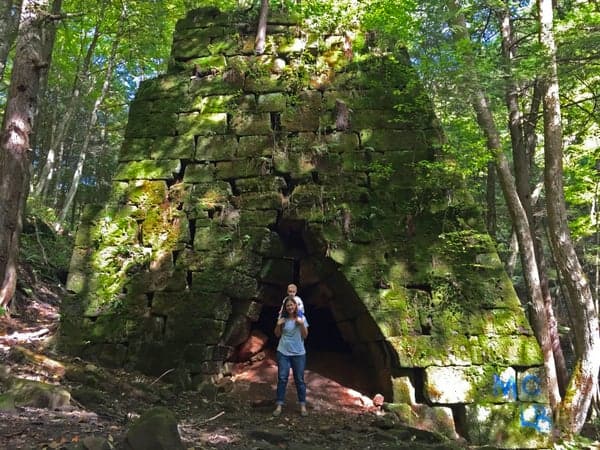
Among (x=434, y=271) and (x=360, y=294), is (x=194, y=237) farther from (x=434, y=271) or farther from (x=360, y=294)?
(x=434, y=271)

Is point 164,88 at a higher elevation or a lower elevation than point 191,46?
lower

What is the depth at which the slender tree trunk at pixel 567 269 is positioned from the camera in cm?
717

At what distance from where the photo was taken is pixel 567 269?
24.3ft

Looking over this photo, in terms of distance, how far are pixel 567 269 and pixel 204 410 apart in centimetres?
598

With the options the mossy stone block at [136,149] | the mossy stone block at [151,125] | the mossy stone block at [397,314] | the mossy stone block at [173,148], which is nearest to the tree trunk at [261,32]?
the mossy stone block at [151,125]

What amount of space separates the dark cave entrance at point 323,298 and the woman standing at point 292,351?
104 cm

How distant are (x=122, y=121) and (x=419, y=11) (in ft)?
48.4

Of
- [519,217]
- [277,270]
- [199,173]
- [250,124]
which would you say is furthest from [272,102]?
[519,217]

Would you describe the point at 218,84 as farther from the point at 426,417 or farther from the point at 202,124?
the point at 426,417

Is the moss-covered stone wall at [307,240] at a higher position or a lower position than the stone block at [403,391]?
higher

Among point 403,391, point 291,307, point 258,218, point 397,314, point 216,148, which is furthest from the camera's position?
point 216,148

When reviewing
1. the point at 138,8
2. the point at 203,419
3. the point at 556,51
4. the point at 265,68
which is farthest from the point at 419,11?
the point at 203,419

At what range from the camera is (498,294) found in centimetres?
615

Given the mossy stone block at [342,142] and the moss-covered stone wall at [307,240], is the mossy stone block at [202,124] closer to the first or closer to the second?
the moss-covered stone wall at [307,240]
